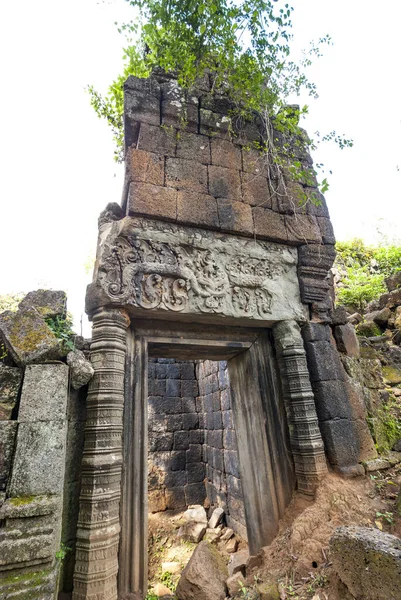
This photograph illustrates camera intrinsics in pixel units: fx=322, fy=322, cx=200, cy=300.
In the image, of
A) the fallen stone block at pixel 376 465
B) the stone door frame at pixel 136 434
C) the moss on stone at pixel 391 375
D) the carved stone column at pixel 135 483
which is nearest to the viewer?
the stone door frame at pixel 136 434

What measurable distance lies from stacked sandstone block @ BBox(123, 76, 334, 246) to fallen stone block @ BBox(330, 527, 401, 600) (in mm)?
2700

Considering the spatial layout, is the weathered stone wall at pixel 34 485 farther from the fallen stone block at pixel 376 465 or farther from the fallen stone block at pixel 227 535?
the fallen stone block at pixel 227 535

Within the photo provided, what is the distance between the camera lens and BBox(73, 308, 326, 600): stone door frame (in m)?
2.28

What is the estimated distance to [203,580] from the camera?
2895 millimetres

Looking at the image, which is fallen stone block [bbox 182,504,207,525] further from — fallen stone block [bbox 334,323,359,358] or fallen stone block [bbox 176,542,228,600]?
fallen stone block [bbox 334,323,359,358]

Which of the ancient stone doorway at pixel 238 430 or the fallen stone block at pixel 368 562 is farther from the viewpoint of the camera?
the ancient stone doorway at pixel 238 430

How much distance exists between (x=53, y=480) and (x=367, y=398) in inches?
129

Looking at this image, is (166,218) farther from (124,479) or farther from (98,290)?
(124,479)

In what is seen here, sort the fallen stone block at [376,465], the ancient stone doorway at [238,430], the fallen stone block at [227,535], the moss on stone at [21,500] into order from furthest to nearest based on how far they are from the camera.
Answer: the fallen stone block at [227,535], the fallen stone block at [376,465], the ancient stone doorway at [238,430], the moss on stone at [21,500]

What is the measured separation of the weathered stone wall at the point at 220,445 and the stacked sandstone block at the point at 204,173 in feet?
10.7

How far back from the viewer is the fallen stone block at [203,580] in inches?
110

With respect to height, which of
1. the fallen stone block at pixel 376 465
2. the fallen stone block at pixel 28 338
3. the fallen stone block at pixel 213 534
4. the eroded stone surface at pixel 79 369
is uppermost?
the fallen stone block at pixel 28 338

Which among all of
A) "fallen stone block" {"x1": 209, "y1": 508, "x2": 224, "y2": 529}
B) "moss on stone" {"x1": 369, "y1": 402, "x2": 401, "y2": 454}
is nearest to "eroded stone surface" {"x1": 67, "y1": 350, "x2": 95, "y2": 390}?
"moss on stone" {"x1": 369, "y1": 402, "x2": 401, "y2": 454}

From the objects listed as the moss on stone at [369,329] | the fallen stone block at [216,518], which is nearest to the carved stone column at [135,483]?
Answer: the fallen stone block at [216,518]
